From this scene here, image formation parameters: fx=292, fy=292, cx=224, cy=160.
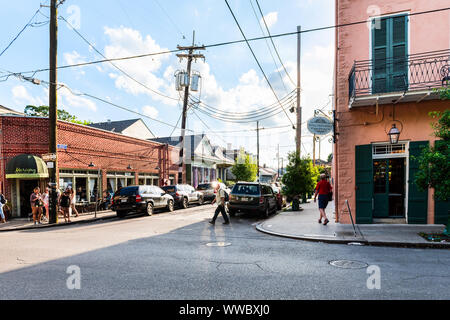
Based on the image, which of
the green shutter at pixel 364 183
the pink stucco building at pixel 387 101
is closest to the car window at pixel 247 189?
the pink stucco building at pixel 387 101

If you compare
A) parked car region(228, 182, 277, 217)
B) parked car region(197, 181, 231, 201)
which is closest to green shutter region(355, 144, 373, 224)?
parked car region(228, 182, 277, 217)

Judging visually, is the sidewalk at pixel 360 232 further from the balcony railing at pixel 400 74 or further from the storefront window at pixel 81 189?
the storefront window at pixel 81 189

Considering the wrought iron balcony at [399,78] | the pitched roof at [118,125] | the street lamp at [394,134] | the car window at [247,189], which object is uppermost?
the pitched roof at [118,125]

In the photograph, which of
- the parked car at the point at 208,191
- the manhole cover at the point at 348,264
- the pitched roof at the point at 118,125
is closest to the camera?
the manhole cover at the point at 348,264

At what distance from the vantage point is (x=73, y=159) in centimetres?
1698

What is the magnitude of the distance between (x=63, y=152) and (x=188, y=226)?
9.72m

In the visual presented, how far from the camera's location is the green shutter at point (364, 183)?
33.9 feet

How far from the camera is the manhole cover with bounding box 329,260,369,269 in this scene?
555 centimetres

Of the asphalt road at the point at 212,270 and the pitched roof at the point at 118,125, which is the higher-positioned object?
the pitched roof at the point at 118,125

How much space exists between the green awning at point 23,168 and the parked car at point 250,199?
9.71 meters

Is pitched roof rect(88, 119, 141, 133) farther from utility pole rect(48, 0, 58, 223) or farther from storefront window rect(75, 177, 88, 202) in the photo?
utility pole rect(48, 0, 58, 223)

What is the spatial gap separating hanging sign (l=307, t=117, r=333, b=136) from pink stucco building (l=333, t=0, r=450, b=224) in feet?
1.20
